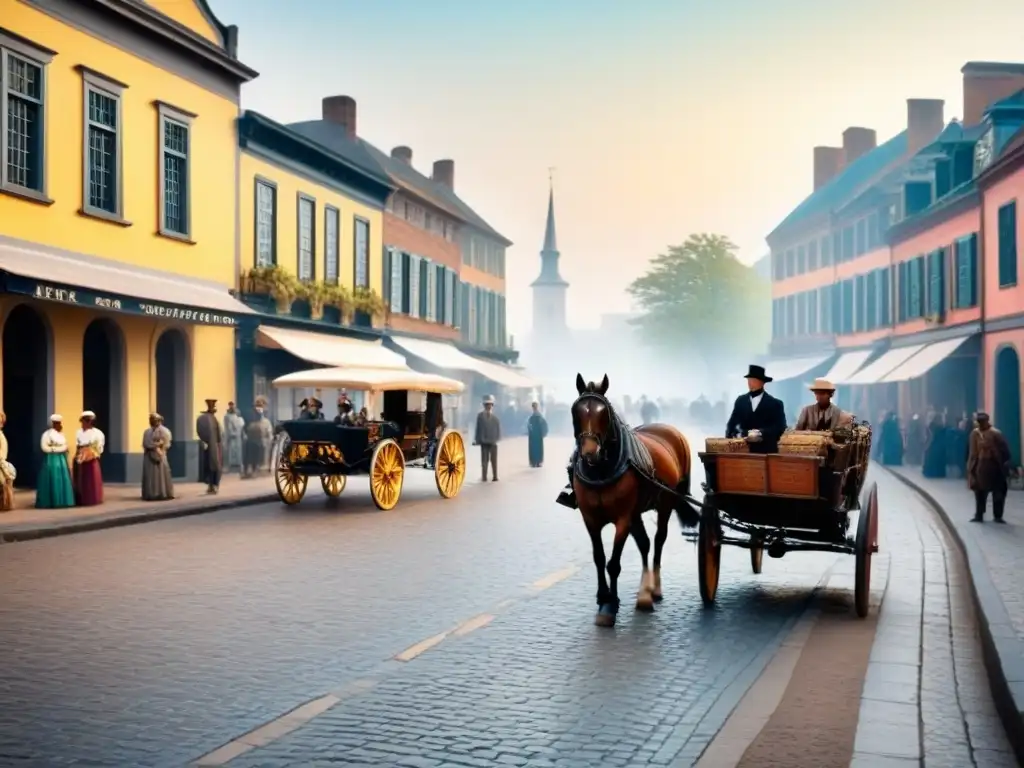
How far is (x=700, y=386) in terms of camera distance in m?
109

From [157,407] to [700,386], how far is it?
89.1 metres

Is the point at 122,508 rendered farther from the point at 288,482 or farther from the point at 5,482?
the point at 288,482

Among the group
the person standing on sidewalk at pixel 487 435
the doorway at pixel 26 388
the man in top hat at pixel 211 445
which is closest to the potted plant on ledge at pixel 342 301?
the person standing on sidewalk at pixel 487 435

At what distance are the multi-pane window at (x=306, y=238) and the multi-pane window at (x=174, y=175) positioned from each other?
5784 millimetres

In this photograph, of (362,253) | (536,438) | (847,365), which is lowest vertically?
(536,438)

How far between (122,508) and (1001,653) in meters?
13.2

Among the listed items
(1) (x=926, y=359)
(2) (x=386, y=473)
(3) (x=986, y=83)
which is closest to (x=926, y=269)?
(1) (x=926, y=359)

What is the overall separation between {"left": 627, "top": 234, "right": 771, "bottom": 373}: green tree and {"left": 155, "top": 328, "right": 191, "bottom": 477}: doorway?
193ft

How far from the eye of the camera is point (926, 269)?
109 feet

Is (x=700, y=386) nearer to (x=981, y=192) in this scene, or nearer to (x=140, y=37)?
(x=981, y=192)

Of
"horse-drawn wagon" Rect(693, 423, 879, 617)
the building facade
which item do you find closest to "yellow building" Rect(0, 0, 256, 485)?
"horse-drawn wagon" Rect(693, 423, 879, 617)

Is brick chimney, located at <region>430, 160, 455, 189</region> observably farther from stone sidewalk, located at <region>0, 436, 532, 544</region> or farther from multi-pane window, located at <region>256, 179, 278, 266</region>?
stone sidewalk, located at <region>0, 436, 532, 544</region>

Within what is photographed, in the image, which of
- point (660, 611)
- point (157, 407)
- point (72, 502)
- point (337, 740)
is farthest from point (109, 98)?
point (337, 740)

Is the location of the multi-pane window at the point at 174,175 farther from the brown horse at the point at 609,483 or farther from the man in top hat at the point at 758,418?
the brown horse at the point at 609,483
